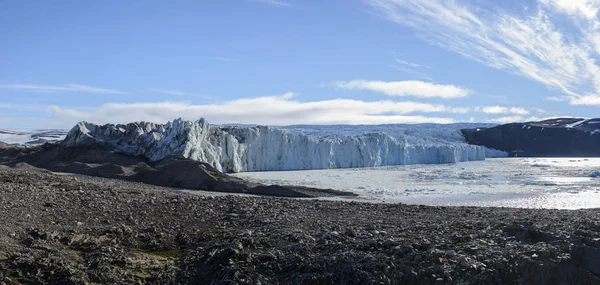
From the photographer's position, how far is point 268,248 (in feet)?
27.0

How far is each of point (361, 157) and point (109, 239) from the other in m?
33.7

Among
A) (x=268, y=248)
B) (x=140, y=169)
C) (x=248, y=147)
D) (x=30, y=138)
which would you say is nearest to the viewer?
(x=268, y=248)

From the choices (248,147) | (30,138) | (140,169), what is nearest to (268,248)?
(140,169)

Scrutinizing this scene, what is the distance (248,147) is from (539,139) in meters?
50.5

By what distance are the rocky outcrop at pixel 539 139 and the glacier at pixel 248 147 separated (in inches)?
947

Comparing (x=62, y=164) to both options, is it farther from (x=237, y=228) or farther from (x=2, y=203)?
(x=237, y=228)

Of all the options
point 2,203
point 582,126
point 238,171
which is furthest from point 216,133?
point 582,126

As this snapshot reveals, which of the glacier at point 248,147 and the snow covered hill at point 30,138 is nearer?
the glacier at point 248,147

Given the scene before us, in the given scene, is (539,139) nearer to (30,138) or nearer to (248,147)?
(248,147)

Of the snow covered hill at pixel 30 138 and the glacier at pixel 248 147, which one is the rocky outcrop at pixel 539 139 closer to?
the glacier at pixel 248 147

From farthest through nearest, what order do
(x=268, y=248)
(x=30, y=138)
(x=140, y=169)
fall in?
1. (x=30, y=138)
2. (x=140, y=169)
3. (x=268, y=248)

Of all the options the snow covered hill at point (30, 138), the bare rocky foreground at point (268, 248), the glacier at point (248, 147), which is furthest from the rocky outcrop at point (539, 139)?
the bare rocky foreground at point (268, 248)

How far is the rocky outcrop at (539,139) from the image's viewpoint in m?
70.8

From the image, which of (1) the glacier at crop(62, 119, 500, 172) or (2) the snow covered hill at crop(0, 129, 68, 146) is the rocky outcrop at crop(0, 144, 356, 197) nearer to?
(1) the glacier at crop(62, 119, 500, 172)
